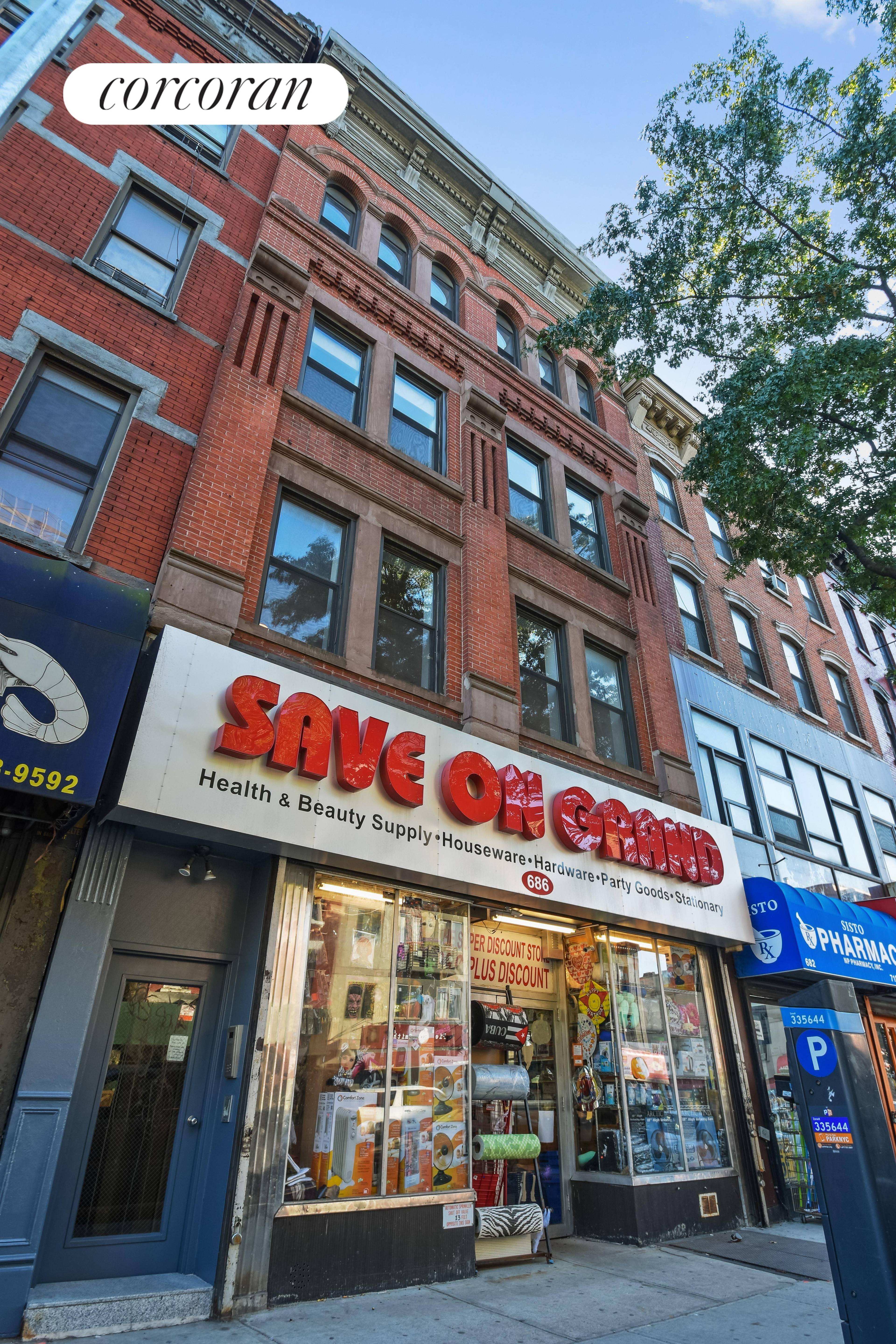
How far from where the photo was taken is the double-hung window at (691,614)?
1606 cm

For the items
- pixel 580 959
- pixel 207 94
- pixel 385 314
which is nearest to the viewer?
pixel 207 94

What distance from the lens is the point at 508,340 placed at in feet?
52.2

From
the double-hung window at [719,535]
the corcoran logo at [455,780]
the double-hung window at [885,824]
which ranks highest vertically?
the double-hung window at [719,535]

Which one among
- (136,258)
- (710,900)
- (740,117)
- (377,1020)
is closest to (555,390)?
(740,117)

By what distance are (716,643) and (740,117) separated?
10.4 metres

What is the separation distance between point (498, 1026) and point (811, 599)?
17.6 metres

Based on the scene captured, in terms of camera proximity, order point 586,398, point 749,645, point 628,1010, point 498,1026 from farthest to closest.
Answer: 1. point 749,645
2. point 586,398
3. point 628,1010
4. point 498,1026

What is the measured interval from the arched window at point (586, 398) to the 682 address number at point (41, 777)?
46.7 feet

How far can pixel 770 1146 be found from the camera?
11148 millimetres

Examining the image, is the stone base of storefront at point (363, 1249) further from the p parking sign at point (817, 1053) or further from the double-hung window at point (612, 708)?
the double-hung window at point (612, 708)

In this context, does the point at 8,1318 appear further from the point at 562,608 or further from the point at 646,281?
the point at 646,281

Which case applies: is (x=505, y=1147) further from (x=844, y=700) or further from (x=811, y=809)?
(x=844, y=700)

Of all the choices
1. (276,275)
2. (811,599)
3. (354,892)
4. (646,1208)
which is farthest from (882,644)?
(354,892)

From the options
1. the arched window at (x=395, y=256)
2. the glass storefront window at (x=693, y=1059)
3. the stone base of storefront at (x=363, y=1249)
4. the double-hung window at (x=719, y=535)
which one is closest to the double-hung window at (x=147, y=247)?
the arched window at (x=395, y=256)
